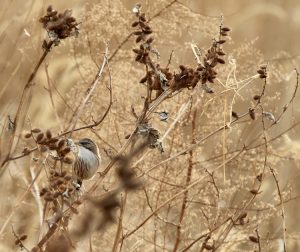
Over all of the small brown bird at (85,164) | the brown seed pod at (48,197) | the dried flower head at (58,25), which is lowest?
the brown seed pod at (48,197)

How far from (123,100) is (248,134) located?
293mm

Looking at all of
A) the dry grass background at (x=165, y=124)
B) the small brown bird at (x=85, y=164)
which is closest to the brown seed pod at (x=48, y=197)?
the small brown bird at (x=85, y=164)

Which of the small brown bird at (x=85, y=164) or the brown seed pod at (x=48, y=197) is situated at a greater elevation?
the small brown bird at (x=85, y=164)

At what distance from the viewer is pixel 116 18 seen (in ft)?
5.30

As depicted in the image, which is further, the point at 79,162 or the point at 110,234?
the point at 110,234

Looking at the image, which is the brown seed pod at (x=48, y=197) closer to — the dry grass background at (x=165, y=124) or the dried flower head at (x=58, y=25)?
the dried flower head at (x=58, y=25)

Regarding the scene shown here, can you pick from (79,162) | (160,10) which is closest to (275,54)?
(160,10)

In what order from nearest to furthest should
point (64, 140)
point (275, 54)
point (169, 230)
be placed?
1. point (64, 140)
2. point (169, 230)
3. point (275, 54)

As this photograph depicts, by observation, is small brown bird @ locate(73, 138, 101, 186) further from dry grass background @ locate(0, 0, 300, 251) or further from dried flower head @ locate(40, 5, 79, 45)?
dry grass background @ locate(0, 0, 300, 251)

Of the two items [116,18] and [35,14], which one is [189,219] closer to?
[116,18]

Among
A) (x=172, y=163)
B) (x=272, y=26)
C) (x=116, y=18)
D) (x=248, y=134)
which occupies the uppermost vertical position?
(x=272, y=26)

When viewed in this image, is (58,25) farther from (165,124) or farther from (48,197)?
(165,124)

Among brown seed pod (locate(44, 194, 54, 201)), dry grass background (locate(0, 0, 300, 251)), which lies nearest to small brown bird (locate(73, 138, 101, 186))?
brown seed pod (locate(44, 194, 54, 201))

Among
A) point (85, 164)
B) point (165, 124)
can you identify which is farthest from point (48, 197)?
point (165, 124)
